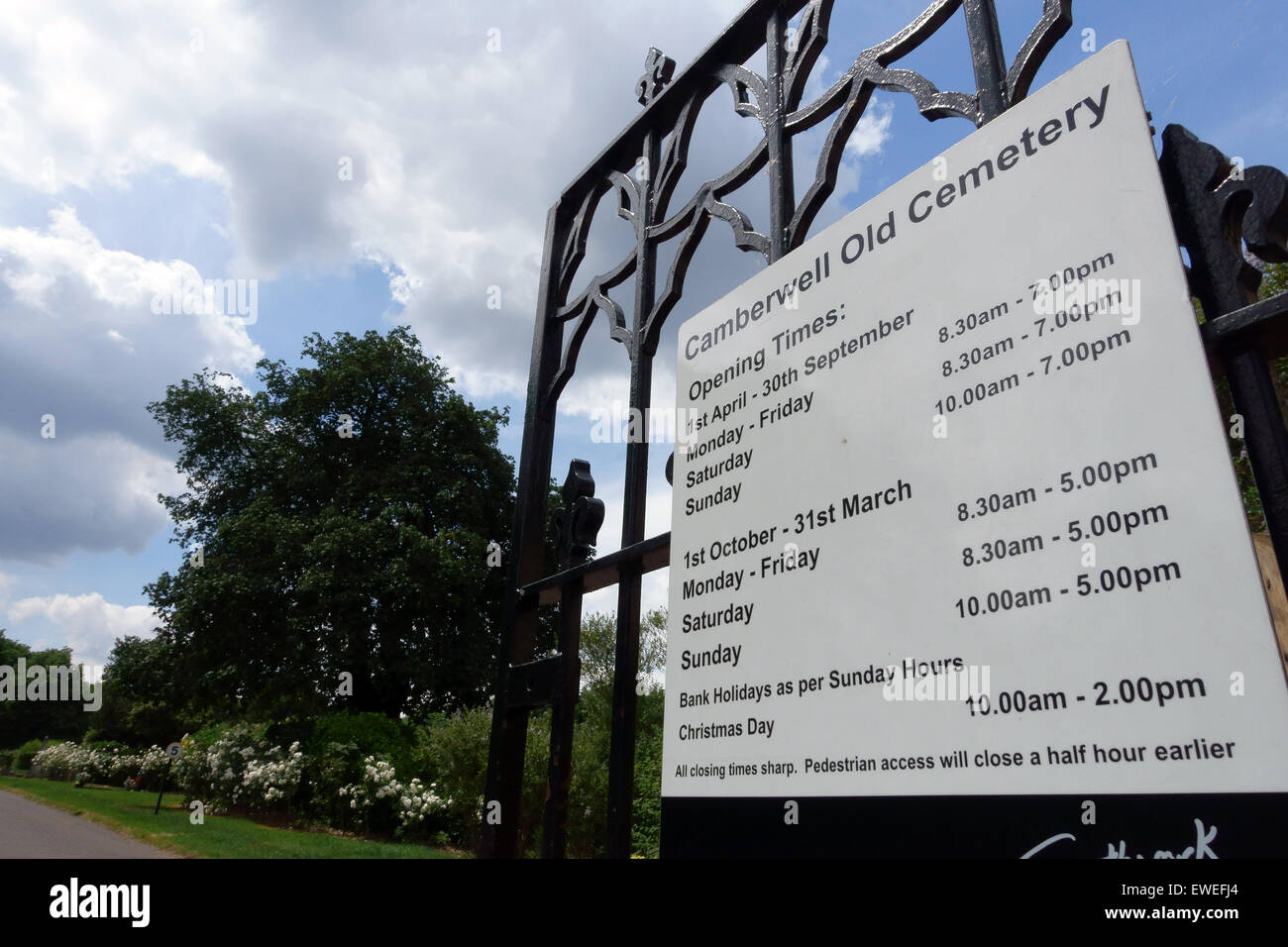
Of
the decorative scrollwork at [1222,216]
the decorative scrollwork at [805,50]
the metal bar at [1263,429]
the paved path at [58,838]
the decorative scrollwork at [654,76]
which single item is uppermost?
the decorative scrollwork at [654,76]

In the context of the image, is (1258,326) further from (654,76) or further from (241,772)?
(241,772)

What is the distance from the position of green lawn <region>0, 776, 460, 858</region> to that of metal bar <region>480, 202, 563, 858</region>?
870 centimetres

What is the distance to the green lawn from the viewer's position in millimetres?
10695

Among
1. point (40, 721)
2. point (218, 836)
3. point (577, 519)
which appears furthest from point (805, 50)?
point (40, 721)

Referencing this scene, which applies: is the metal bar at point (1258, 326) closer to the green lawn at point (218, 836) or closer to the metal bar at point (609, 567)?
the metal bar at point (609, 567)

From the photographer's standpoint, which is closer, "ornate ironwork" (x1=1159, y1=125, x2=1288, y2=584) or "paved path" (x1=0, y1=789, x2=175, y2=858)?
"ornate ironwork" (x1=1159, y1=125, x2=1288, y2=584)

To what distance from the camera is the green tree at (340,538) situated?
17859 millimetres

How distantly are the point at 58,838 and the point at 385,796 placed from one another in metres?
4.80

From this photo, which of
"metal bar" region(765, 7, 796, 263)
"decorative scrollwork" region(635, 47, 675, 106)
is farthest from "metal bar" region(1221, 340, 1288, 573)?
"decorative scrollwork" region(635, 47, 675, 106)

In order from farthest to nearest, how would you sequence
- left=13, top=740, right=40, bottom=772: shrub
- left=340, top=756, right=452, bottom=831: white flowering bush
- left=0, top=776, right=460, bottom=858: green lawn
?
left=13, top=740, right=40, bottom=772: shrub, left=340, top=756, right=452, bottom=831: white flowering bush, left=0, top=776, right=460, bottom=858: green lawn

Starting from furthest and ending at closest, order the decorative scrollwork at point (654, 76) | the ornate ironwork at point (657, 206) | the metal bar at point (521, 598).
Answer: the decorative scrollwork at point (654, 76) → the metal bar at point (521, 598) → the ornate ironwork at point (657, 206)

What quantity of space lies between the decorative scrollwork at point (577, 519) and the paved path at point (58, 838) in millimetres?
10229

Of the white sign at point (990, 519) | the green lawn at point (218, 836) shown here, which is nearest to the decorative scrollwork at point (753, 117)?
the white sign at point (990, 519)

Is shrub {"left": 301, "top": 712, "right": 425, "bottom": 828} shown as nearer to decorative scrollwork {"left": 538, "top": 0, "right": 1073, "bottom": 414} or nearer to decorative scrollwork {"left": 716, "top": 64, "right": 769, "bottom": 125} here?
decorative scrollwork {"left": 538, "top": 0, "right": 1073, "bottom": 414}
